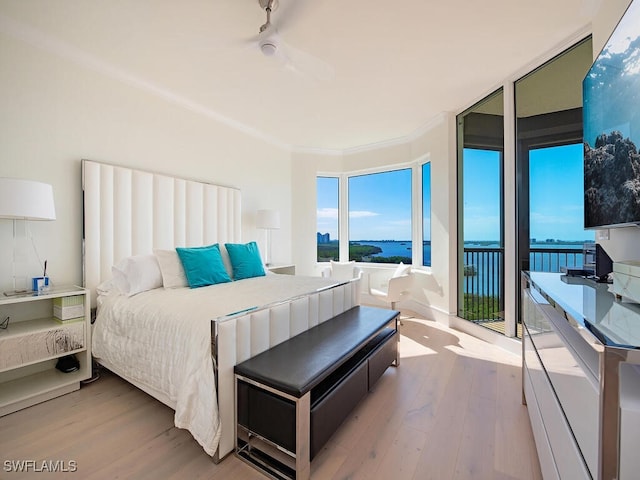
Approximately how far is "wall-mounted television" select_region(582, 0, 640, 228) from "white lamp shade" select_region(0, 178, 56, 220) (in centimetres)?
343

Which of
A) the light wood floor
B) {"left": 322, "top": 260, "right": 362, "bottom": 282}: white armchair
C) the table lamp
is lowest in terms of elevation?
the light wood floor

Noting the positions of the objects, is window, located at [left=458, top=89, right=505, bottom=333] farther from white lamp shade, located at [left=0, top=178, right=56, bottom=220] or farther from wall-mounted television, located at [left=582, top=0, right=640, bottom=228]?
white lamp shade, located at [left=0, top=178, right=56, bottom=220]

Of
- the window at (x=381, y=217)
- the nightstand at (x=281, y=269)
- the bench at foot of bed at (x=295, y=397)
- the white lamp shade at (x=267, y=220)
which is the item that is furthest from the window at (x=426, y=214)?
the bench at foot of bed at (x=295, y=397)

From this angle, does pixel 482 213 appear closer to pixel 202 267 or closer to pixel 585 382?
pixel 585 382

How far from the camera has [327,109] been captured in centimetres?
350

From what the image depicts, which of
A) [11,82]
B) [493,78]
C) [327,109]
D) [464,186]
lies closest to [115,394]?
[11,82]

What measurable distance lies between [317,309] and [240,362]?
2.68 ft

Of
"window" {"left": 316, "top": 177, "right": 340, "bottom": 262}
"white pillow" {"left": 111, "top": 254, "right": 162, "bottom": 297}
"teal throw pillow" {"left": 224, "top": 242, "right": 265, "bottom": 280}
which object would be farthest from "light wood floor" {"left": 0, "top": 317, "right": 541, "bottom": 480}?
"window" {"left": 316, "top": 177, "right": 340, "bottom": 262}

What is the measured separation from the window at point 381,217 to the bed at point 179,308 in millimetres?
2339

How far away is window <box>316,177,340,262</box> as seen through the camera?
17.4 feet

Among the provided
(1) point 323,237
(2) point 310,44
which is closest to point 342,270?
(1) point 323,237

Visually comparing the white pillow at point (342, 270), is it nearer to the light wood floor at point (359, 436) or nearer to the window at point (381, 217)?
the window at point (381, 217)

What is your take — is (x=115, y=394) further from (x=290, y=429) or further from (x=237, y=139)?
(x=237, y=139)

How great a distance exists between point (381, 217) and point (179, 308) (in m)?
3.99
